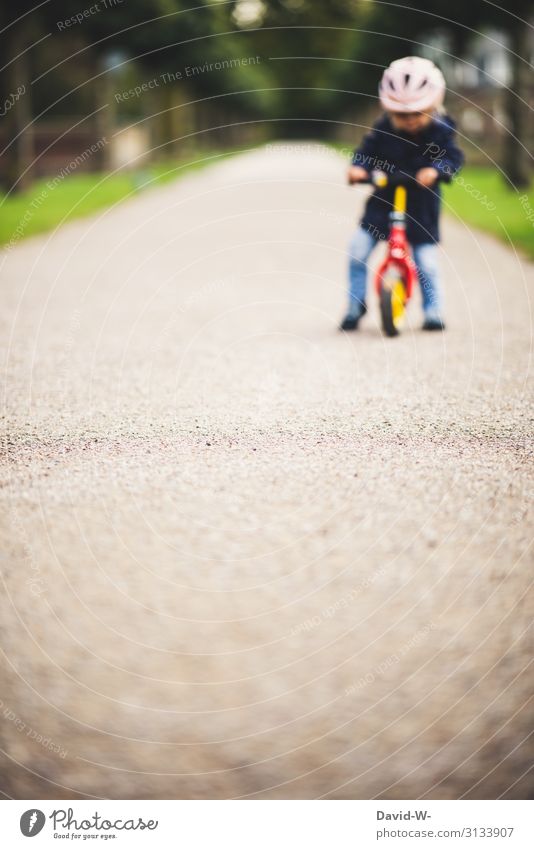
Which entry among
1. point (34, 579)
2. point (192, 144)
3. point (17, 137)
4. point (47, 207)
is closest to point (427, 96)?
point (34, 579)

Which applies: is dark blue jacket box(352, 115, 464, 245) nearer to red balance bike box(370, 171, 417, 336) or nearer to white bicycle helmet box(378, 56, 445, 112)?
red balance bike box(370, 171, 417, 336)

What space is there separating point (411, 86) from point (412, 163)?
0.64m

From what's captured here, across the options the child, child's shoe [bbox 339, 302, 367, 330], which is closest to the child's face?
the child

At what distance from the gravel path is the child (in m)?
0.36

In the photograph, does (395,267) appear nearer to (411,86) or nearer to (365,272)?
(365,272)

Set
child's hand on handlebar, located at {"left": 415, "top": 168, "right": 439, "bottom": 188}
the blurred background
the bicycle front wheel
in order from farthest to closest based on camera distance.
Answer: the blurred background
the bicycle front wheel
child's hand on handlebar, located at {"left": 415, "top": 168, "right": 439, "bottom": 188}

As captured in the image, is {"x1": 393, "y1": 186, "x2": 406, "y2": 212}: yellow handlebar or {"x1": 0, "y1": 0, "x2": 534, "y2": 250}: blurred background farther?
{"x1": 0, "y1": 0, "x2": 534, "y2": 250}: blurred background

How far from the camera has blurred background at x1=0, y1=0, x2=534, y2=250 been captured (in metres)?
18.9

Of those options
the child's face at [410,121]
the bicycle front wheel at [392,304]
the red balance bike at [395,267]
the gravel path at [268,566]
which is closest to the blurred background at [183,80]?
the child's face at [410,121]

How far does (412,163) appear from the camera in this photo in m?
6.14

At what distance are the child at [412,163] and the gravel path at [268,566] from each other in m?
0.36

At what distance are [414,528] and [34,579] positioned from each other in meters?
1.22

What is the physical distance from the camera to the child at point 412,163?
221 inches

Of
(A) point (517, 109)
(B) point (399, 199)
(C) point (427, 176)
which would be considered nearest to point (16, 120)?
(A) point (517, 109)
